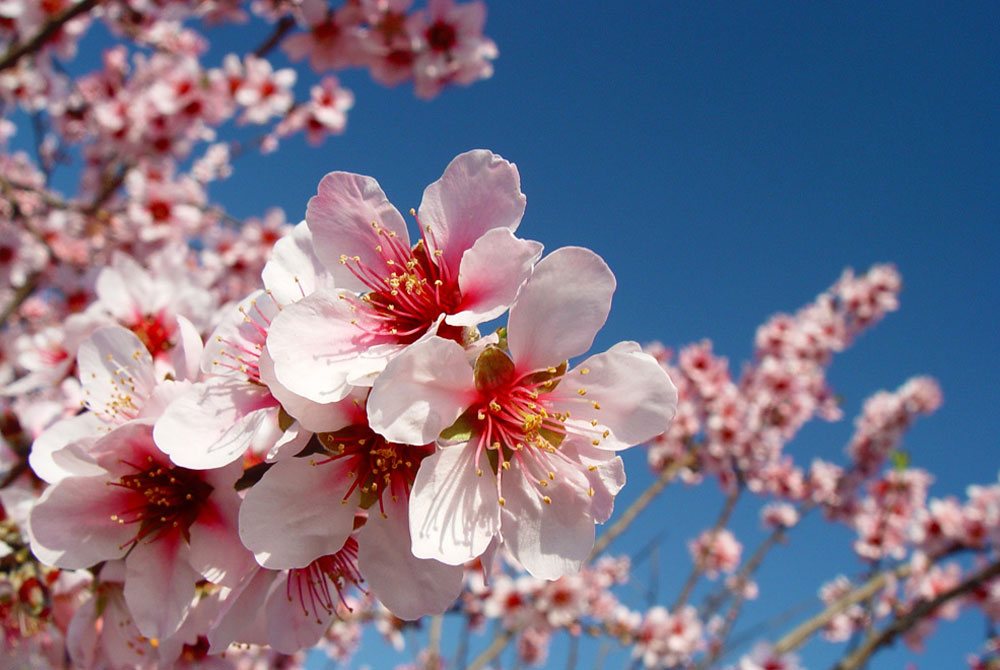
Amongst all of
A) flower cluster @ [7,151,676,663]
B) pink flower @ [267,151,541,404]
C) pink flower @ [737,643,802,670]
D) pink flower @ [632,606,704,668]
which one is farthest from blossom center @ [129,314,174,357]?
pink flower @ [632,606,704,668]

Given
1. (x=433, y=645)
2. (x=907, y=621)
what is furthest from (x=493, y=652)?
(x=907, y=621)

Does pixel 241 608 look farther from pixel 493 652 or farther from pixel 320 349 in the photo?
pixel 493 652

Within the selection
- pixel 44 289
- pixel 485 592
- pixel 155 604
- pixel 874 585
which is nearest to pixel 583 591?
pixel 485 592

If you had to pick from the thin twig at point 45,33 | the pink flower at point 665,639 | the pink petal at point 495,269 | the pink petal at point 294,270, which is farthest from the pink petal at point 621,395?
the pink flower at point 665,639

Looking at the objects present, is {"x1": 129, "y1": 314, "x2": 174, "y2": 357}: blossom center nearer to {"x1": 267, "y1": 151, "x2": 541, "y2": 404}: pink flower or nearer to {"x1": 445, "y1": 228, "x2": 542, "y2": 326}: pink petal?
{"x1": 267, "y1": 151, "x2": 541, "y2": 404}: pink flower

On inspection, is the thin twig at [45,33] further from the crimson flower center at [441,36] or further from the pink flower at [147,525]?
the pink flower at [147,525]

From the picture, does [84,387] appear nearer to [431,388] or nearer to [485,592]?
[431,388]
